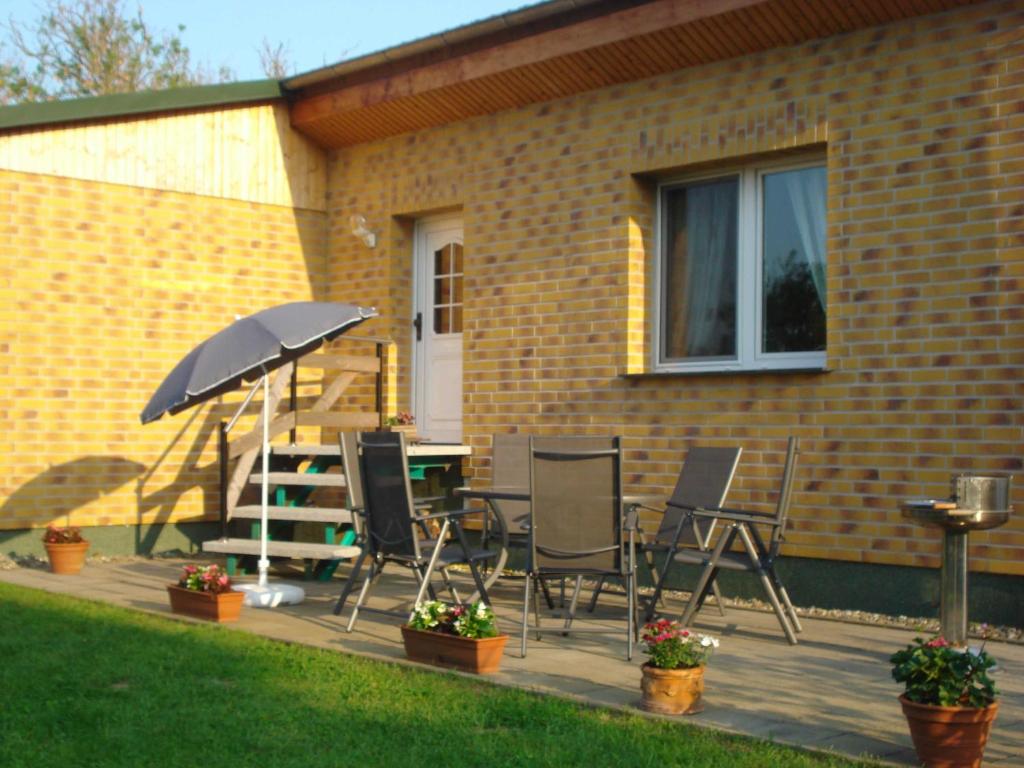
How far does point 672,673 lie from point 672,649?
0.32 ft

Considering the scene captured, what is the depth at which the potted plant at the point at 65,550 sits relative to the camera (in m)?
9.29

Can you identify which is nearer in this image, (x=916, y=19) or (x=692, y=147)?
(x=916, y=19)

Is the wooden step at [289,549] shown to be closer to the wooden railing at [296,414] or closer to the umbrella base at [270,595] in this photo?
the wooden railing at [296,414]

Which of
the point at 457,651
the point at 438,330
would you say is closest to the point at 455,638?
the point at 457,651

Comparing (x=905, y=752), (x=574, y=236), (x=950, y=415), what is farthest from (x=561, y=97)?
(x=905, y=752)

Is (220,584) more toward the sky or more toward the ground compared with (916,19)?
more toward the ground

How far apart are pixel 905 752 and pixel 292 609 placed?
4347 mm

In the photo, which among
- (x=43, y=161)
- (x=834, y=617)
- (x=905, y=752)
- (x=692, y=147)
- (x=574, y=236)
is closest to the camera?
(x=905, y=752)

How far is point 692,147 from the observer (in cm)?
870

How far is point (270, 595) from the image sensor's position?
7.95m

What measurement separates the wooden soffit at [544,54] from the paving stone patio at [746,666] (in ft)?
12.0

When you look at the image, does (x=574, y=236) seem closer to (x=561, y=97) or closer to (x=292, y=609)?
(x=561, y=97)

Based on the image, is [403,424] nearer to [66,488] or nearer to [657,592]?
[66,488]

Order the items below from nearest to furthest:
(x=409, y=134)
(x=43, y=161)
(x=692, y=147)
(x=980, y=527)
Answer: (x=980, y=527), (x=692, y=147), (x=43, y=161), (x=409, y=134)
